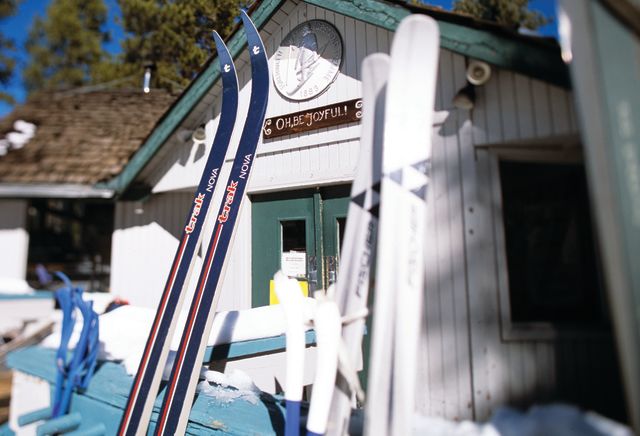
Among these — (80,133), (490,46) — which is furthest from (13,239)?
(490,46)

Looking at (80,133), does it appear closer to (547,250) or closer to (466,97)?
(466,97)

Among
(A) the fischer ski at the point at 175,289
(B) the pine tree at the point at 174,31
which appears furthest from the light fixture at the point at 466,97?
(B) the pine tree at the point at 174,31

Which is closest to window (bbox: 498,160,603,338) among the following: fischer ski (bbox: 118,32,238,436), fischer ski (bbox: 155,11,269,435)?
fischer ski (bbox: 155,11,269,435)

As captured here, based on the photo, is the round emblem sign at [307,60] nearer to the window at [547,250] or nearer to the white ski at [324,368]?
the window at [547,250]

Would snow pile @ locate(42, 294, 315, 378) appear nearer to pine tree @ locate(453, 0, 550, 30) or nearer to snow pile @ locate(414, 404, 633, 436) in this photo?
snow pile @ locate(414, 404, 633, 436)

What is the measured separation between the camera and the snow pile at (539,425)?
1290 millimetres

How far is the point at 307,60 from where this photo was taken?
2.83 metres

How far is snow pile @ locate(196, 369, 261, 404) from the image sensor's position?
214cm

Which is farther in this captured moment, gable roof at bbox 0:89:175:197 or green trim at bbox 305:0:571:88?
gable roof at bbox 0:89:175:197

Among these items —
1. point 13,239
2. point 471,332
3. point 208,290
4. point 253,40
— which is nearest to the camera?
point 471,332

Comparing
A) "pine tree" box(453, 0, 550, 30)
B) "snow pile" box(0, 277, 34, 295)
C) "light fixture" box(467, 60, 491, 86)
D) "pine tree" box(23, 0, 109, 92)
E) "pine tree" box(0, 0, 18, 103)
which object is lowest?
"snow pile" box(0, 277, 34, 295)

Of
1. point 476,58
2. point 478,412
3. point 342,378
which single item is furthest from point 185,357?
point 476,58

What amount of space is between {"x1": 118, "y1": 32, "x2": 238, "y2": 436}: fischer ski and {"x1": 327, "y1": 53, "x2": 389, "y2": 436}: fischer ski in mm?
982

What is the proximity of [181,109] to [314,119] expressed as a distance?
1222 mm
